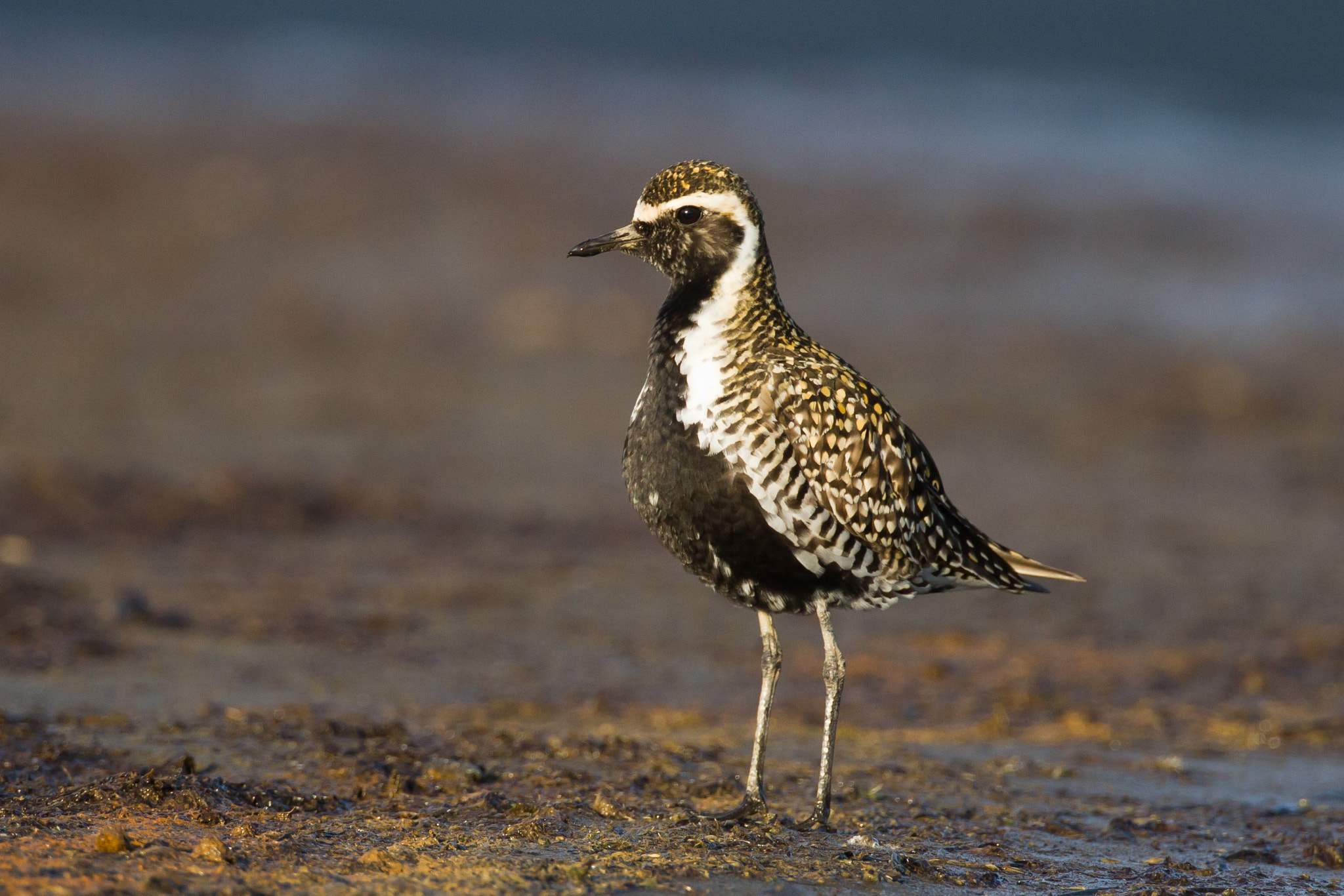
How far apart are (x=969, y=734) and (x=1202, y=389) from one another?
9638mm

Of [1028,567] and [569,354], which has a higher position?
[569,354]

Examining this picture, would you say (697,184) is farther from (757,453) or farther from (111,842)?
(111,842)

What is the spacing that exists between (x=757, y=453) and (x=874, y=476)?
0.57m

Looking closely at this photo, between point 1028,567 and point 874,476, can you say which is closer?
point 874,476

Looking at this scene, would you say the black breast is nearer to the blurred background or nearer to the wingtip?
the wingtip

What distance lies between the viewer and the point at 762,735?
673 cm

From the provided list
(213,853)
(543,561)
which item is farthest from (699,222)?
(543,561)

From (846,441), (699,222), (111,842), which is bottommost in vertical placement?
(111,842)

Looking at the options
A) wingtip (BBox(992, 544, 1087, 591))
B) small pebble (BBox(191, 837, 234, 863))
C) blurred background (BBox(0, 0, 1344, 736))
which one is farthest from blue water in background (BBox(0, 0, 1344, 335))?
small pebble (BBox(191, 837, 234, 863))

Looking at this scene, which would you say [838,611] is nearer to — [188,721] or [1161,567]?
[1161,567]

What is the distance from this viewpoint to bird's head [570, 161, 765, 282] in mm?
6672

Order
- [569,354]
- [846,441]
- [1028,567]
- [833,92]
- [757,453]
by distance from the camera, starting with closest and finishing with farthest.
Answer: [757,453]
[846,441]
[1028,567]
[569,354]
[833,92]

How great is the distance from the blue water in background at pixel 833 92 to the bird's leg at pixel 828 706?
45.4 ft

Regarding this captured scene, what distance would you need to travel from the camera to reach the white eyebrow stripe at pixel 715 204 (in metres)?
6.66
